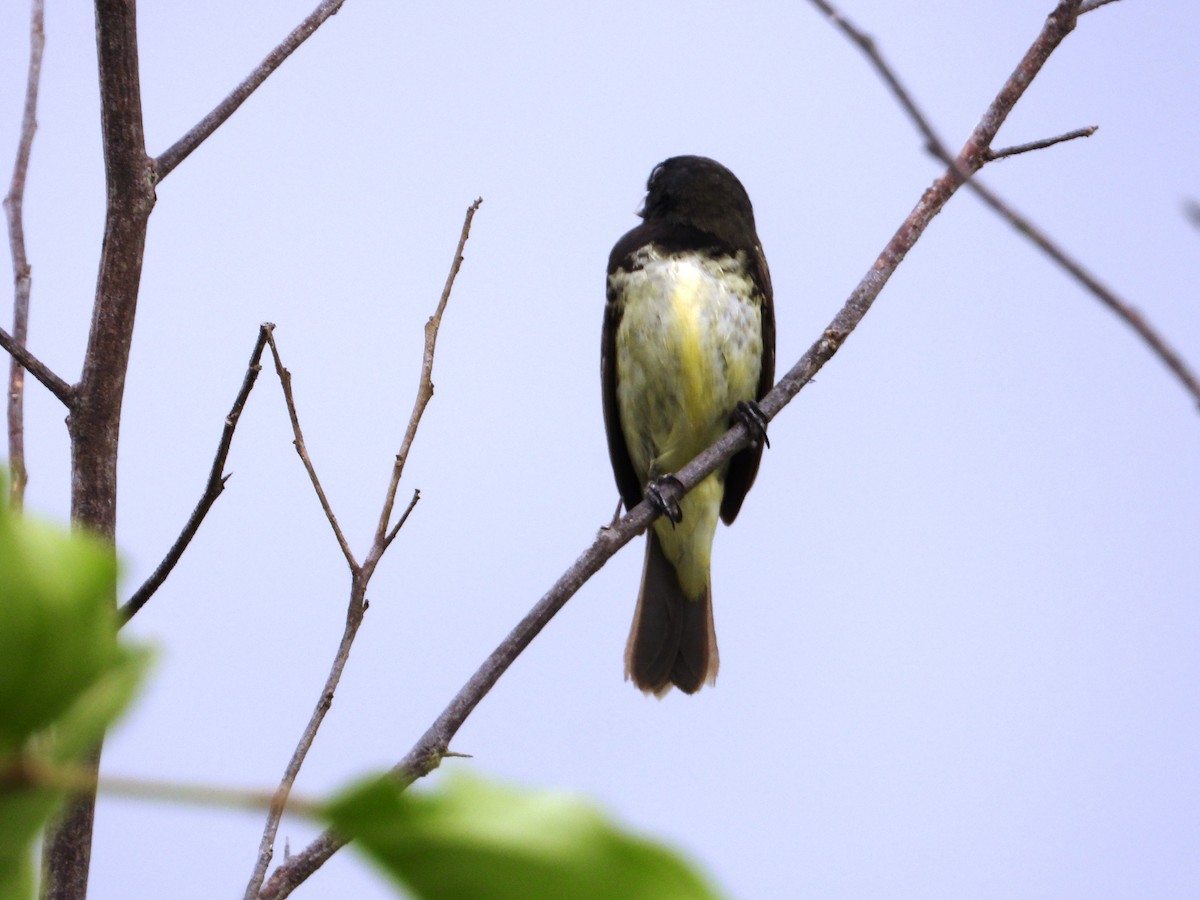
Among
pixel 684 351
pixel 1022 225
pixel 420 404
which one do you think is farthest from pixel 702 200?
pixel 1022 225

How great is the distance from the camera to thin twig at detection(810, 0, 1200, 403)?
1038mm

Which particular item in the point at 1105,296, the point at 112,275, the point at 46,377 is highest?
the point at 112,275

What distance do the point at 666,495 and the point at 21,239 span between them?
2040mm

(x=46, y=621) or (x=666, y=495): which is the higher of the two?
(x=666, y=495)

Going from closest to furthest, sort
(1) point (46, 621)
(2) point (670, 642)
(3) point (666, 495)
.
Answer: (1) point (46, 621)
(3) point (666, 495)
(2) point (670, 642)

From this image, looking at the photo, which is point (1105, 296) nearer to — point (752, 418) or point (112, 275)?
point (112, 275)

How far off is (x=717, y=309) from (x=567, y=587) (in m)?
3.10

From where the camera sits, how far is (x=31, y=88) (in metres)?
3.17

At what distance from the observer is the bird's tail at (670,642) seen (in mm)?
6312

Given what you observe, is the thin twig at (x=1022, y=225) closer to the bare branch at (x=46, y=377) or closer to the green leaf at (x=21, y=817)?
the green leaf at (x=21, y=817)

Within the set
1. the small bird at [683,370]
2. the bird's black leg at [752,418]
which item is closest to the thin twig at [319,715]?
the bird's black leg at [752,418]

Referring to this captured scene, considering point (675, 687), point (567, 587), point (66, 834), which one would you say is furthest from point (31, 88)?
point (675, 687)

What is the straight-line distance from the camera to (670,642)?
6363 millimetres

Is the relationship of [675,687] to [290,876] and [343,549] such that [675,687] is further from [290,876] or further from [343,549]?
[290,876]
